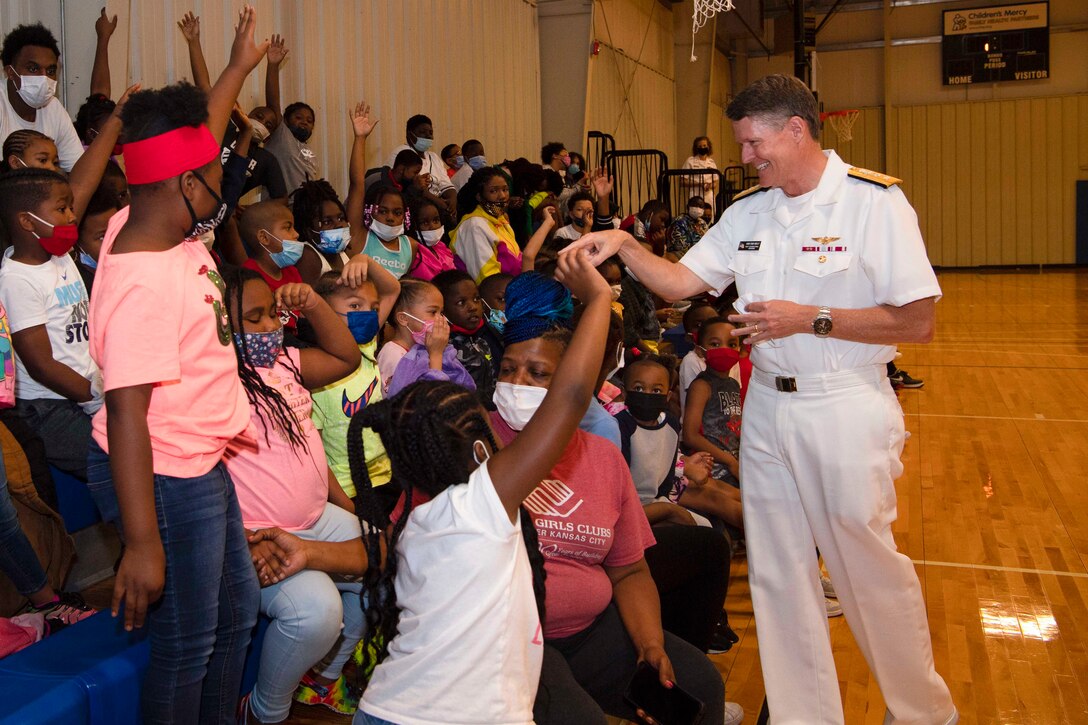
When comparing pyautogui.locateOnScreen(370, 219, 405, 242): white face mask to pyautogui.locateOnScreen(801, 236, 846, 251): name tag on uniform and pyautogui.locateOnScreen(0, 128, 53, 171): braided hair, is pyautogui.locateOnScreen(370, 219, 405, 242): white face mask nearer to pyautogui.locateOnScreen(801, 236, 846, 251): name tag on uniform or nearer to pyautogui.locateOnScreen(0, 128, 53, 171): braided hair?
pyautogui.locateOnScreen(0, 128, 53, 171): braided hair

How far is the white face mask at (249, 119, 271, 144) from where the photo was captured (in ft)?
17.8

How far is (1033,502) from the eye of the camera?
17.0 feet

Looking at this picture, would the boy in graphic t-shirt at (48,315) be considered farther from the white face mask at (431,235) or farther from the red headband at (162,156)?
the white face mask at (431,235)

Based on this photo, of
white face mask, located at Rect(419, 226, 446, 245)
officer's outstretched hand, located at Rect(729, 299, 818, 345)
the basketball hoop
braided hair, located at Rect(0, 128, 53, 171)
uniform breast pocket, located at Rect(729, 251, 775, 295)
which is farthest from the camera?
the basketball hoop

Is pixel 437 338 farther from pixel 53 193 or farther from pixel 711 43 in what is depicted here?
pixel 711 43

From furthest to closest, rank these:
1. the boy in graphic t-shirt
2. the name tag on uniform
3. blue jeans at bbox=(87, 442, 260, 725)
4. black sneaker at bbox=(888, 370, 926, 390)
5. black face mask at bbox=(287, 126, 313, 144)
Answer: black sneaker at bbox=(888, 370, 926, 390)
black face mask at bbox=(287, 126, 313, 144)
the boy in graphic t-shirt
the name tag on uniform
blue jeans at bbox=(87, 442, 260, 725)

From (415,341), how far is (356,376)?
40 cm

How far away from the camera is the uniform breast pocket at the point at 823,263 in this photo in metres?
2.72

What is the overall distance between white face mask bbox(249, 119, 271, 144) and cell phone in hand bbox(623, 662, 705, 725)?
411cm

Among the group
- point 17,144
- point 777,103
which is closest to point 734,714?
point 777,103

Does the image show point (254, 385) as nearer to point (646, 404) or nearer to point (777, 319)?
point (777, 319)

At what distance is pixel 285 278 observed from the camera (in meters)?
4.00

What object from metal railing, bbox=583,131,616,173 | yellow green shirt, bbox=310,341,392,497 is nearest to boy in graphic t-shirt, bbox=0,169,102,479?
yellow green shirt, bbox=310,341,392,497

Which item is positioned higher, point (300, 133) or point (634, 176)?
point (634, 176)
